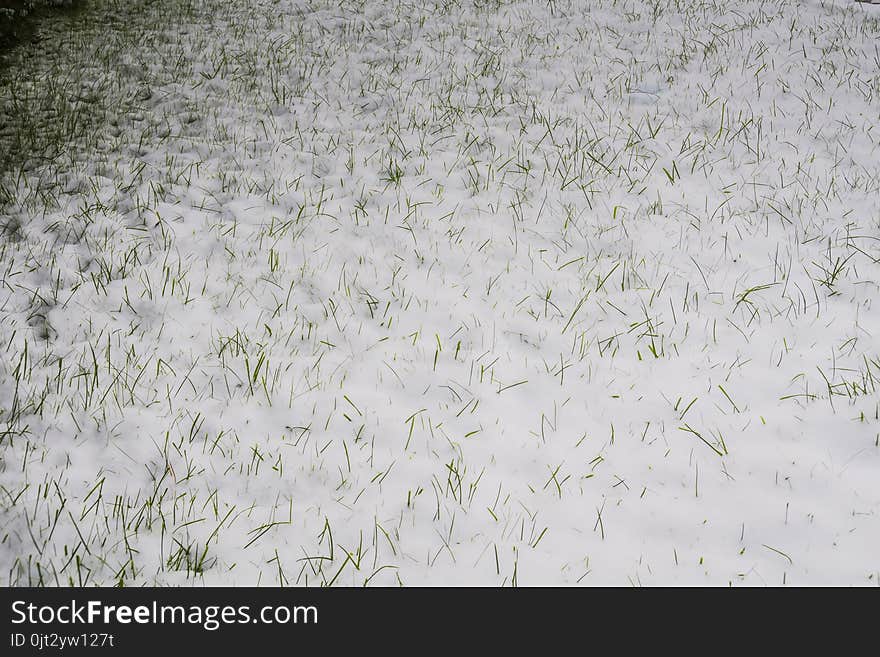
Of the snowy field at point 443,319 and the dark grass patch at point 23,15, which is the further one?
the dark grass patch at point 23,15

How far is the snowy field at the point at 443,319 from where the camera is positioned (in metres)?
3.02

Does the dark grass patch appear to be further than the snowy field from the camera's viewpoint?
Yes

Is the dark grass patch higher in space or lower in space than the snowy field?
higher

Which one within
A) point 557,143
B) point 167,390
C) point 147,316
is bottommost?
point 167,390

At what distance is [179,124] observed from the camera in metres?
6.80

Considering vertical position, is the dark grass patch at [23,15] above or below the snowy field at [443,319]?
above

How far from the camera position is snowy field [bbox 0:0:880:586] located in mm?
3020

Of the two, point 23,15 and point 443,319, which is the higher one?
point 23,15

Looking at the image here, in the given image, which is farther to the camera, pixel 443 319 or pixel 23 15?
pixel 23 15

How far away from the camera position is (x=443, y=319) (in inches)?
172

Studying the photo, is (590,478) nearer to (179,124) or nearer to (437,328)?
(437,328)

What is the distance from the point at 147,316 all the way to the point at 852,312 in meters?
4.50
